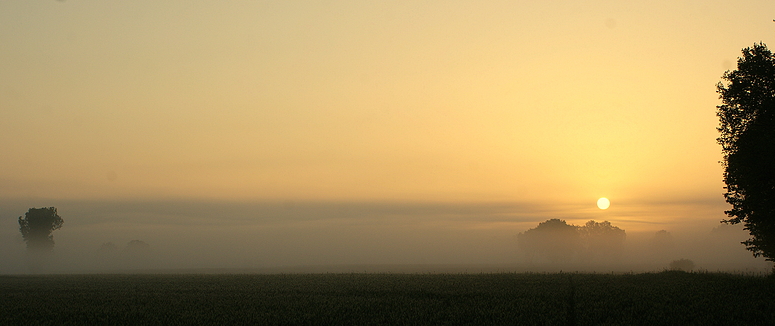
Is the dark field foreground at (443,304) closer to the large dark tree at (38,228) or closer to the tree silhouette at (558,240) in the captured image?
the large dark tree at (38,228)

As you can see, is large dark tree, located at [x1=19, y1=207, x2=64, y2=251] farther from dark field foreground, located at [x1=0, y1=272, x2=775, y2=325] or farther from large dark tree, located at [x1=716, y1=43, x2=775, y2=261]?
large dark tree, located at [x1=716, y1=43, x2=775, y2=261]

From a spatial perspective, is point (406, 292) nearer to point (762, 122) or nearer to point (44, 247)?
point (762, 122)

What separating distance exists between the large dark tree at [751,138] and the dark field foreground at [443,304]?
506 centimetres

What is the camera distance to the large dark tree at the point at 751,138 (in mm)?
30359

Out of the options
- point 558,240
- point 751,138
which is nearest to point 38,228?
point 751,138

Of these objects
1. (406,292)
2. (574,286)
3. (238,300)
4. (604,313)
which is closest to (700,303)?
(604,313)

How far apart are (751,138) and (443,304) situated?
2321 cm

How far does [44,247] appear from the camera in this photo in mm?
127688

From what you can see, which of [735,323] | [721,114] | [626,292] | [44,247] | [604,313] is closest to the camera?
[735,323]

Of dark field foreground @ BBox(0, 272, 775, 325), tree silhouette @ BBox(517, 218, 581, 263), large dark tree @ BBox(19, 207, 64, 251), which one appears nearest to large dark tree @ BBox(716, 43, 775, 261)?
dark field foreground @ BBox(0, 272, 775, 325)

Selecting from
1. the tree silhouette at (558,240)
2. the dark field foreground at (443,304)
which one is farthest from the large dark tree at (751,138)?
the tree silhouette at (558,240)

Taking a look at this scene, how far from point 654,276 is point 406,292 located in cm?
1983

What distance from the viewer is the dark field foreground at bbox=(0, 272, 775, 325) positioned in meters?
22.1

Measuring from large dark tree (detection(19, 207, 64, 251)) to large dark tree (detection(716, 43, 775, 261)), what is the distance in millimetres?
146916
